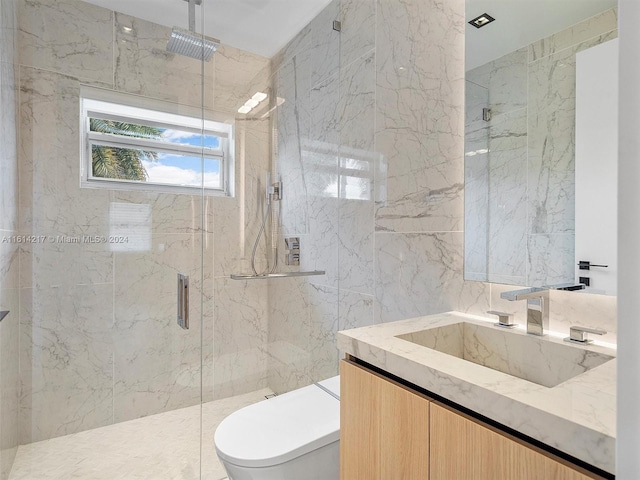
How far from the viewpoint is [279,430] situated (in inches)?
52.5

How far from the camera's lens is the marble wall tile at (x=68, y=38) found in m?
1.64

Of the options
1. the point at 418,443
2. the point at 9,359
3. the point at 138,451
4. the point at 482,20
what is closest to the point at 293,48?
the point at 482,20

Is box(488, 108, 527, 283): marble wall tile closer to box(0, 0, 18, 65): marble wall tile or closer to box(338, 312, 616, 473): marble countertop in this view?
box(338, 312, 616, 473): marble countertop

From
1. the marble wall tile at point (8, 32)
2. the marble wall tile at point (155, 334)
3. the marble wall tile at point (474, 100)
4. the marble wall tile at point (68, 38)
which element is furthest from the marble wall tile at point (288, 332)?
the marble wall tile at point (8, 32)

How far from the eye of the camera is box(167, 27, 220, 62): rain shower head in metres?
1.81

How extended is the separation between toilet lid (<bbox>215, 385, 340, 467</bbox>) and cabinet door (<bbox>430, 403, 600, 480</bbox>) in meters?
0.58

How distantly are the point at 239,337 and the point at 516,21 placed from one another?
182cm

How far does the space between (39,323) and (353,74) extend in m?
1.95

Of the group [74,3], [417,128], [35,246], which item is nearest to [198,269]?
[35,246]

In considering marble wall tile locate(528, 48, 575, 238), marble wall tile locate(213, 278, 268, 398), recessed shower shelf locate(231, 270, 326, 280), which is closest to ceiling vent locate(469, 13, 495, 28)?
marble wall tile locate(528, 48, 575, 238)

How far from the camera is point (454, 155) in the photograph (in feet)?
4.45

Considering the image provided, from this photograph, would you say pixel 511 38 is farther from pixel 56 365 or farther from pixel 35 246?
pixel 56 365

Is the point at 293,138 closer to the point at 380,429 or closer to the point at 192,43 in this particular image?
the point at 192,43

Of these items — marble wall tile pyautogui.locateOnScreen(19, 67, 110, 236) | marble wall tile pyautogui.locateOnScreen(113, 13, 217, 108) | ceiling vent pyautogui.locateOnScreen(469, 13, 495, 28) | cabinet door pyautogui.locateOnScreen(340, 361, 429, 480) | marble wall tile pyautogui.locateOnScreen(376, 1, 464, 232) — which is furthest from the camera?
marble wall tile pyautogui.locateOnScreen(113, 13, 217, 108)
